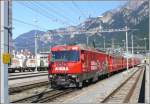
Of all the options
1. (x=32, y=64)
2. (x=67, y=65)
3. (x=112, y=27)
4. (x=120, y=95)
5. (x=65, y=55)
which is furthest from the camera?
(x=32, y=64)

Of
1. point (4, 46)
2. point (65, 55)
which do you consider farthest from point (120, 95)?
point (4, 46)

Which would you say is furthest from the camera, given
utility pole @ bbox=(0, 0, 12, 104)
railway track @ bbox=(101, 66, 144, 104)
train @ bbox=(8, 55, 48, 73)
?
train @ bbox=(8, 55, 48, 73)

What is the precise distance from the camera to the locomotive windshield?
25.4 meters

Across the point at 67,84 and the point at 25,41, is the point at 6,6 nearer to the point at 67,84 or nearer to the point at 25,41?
the point at 67,84

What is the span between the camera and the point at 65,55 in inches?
1009

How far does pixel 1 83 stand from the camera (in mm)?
11141

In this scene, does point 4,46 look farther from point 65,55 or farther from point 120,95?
point 65,55

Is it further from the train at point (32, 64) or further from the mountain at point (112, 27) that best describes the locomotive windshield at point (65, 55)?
the train at point (32, 64)

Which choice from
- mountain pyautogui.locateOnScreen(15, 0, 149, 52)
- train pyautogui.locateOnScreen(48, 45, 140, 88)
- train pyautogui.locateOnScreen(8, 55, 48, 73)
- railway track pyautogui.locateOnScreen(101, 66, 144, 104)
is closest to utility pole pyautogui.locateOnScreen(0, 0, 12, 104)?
railway track pyautogui.locateOnScreen(101, 66, 144, 104)

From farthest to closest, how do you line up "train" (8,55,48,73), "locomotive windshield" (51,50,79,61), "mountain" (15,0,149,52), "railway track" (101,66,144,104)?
"train" (8,55,48,73) < "mountain" (15,0,149,52) < "locomotive windshield" (51,50,79,61) < "railway track" (101,66,144,104)

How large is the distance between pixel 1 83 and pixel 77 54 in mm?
14422

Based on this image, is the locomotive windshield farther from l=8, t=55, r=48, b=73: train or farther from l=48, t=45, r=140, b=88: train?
l=8, t=55, r=48, b=73: train

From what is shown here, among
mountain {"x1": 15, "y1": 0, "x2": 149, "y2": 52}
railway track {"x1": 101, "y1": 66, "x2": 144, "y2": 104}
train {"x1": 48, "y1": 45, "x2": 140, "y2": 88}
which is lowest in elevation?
railway track {"x1": 101, "y1": 66, "x2": 144, "y2": 104}

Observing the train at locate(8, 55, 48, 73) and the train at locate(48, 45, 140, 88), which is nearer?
the train at locate(48, 45, 140, 88)
